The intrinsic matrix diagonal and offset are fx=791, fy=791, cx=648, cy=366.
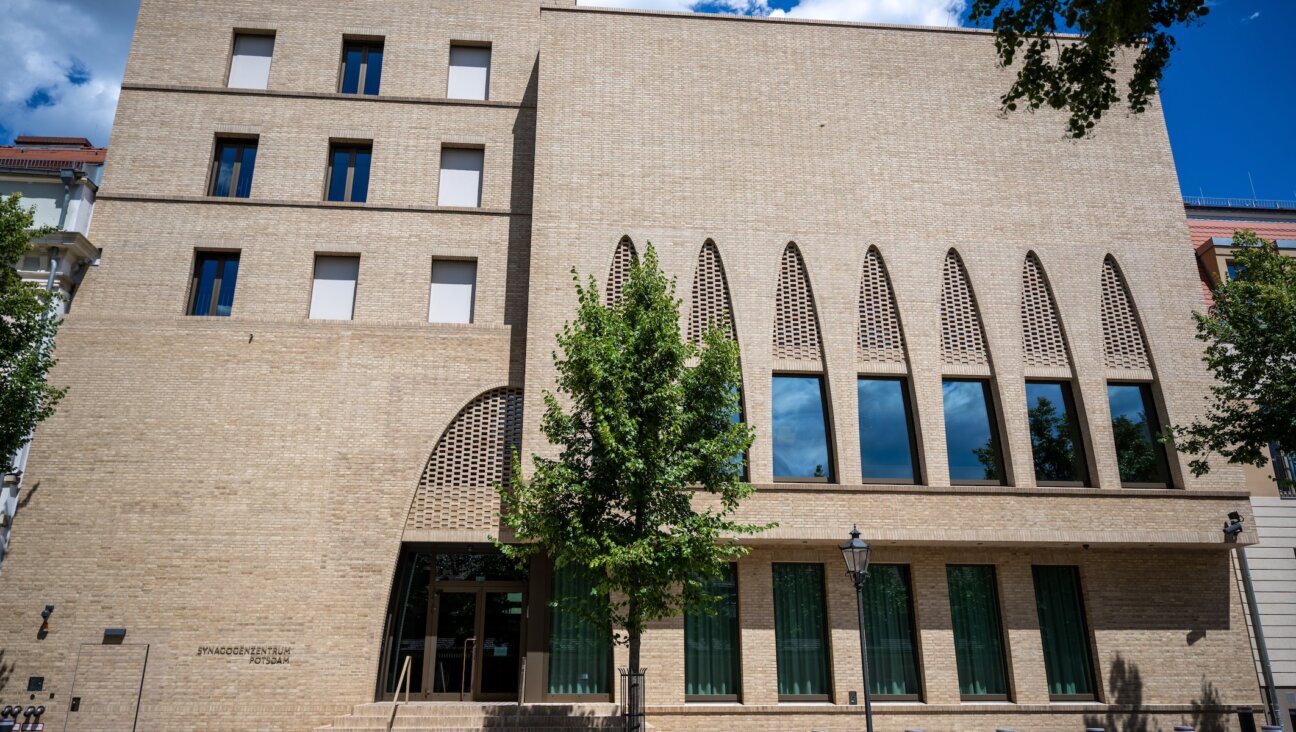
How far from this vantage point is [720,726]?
1521 centimetres

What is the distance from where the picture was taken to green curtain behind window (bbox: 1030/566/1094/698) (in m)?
16.3

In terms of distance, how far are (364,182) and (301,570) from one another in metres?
9.25

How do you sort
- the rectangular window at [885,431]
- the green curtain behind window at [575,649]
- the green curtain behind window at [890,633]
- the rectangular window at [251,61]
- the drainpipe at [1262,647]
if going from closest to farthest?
the green curtain behind window at [575,649] → the drainpipe at [1262,647] → the green curtain behind window at [890,633] → the rectangular window at [885,431] → the rectangular window at [251,61]

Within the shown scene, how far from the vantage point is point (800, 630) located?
53.2 feet

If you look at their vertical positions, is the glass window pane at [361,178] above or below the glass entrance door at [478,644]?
above

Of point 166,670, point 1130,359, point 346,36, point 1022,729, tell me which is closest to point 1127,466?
point 1130,359

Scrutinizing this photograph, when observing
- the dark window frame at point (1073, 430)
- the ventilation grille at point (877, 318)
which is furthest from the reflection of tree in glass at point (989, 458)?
the ventilation grille at point (877, 318)

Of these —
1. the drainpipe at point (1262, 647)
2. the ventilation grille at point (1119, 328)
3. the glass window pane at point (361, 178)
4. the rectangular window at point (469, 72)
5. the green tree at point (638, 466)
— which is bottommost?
the drainpipe at point (1262, 647)

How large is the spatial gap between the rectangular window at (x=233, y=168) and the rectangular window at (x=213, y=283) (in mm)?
1602

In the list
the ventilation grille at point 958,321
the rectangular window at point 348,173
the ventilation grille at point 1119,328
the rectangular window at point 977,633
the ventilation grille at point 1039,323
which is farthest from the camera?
the rectangular window at point 348,173

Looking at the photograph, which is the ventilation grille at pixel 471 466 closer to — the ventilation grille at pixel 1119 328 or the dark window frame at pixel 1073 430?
the dark window frame at pixel 1073 430

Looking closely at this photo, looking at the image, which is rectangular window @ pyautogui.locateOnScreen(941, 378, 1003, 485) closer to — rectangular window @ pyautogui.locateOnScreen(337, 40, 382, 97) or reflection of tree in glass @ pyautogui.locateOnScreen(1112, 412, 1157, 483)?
reflection of tree in glass @ pyautogui.locateOnScreen(1112, 412, 1157, 483)

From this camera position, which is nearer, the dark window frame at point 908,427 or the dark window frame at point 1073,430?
the dark window frame at point 908,427

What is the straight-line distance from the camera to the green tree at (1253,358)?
1444 centimetres
